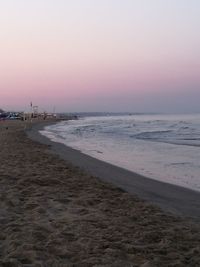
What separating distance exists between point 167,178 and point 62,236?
7902 millimetres

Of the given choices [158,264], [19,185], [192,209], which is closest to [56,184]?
[19,185]

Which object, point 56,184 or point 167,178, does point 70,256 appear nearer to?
point 56,184

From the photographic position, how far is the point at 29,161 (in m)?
16.4

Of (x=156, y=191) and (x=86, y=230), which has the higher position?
(x=86, y=230)

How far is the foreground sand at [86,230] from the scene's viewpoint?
5.63m

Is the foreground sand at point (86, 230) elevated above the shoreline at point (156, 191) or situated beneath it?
elevated above

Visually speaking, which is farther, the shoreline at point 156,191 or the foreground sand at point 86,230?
the shoreline at point 156,191

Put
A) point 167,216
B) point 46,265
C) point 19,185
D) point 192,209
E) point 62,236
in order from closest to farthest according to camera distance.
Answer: point 46,265
point 62,236
point 167,216
point 192,209
point 19,185

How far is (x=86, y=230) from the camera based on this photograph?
684 cm

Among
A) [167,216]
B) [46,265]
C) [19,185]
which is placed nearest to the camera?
[46,265]

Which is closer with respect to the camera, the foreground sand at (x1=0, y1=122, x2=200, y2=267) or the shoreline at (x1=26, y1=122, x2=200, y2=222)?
the foreground sand at (x1=0, y1=122, x2=200, y2=267)

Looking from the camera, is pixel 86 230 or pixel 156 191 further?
pixel 156 191

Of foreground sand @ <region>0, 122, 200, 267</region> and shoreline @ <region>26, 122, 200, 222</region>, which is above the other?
foreground sand @ <region>0, 122, 200, 267</region>

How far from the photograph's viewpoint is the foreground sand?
18.5ft
